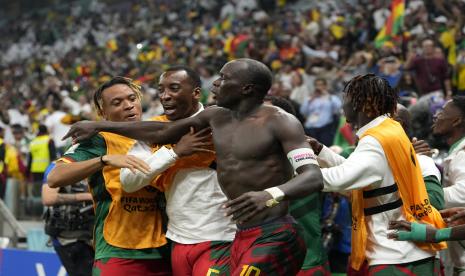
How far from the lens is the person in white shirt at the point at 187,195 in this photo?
184 inches

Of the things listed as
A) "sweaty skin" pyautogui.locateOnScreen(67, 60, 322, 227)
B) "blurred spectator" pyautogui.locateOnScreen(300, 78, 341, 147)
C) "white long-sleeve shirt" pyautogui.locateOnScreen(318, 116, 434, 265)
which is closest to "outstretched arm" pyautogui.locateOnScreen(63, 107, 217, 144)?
"sweaty skin" pyautogui.locateOnScreen(67, 60, 322, 227)

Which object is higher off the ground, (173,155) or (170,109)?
(170,109)

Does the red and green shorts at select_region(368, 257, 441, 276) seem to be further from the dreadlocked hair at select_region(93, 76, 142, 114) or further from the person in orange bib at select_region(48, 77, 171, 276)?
the dreadlocked hair at select_region(93, 76, 142, 114)

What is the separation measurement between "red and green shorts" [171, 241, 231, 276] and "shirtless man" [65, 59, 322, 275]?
8.2 inches

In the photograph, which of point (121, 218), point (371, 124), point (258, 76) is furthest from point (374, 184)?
point (121, 218)

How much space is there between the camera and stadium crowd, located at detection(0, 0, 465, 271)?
11391 mm

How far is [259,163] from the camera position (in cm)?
430

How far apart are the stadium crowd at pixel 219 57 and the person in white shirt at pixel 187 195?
272 mm

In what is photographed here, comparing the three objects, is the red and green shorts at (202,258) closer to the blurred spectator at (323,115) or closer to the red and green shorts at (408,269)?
the red and green shorts at (408,269)

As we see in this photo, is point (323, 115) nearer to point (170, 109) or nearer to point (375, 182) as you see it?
→ point (170, 109)

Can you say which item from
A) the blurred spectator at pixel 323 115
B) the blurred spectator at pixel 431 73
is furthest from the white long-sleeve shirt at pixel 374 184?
the blurred spectator at pixel 323 115

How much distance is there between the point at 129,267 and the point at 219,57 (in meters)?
14.4

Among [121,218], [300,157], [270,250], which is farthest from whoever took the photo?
[121,218]

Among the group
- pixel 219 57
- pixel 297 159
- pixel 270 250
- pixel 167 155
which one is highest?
pixel 297 159
